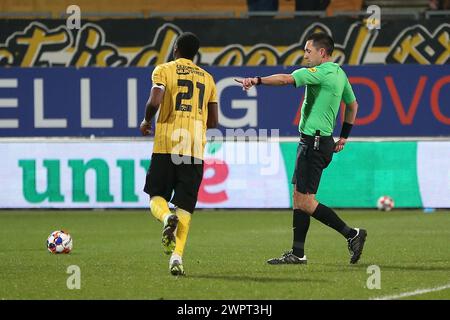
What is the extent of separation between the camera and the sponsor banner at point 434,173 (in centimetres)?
1741

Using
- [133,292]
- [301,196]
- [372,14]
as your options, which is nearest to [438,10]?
[372,14]

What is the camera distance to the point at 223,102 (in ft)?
60.8

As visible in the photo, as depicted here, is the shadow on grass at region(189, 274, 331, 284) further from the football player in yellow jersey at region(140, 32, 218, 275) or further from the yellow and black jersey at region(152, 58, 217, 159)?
the yellow and black jersey at region(152, 58, 217, 159)

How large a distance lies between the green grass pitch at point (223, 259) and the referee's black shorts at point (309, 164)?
74cm

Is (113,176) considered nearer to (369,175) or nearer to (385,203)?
(369,175)

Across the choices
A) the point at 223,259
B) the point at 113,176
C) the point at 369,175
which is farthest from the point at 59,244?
the point at 369,175

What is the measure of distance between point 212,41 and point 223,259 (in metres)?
9.11

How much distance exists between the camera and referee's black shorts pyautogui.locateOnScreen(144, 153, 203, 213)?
8.80 meters

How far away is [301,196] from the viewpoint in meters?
9.66

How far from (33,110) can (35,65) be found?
84 cm

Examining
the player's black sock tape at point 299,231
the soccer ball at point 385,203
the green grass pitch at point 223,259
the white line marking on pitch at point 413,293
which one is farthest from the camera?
the soccer ball at point 385,203

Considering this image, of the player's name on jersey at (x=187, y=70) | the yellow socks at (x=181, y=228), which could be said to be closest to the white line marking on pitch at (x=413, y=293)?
the yellow socks at (x=181, y=228)

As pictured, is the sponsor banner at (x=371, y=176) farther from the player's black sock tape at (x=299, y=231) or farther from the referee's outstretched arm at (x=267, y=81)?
the referee's outstretched arm at (x=267, y=81)
